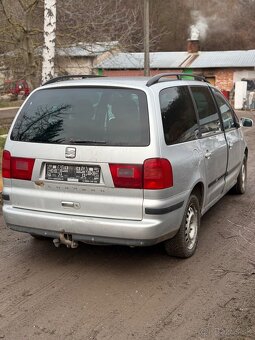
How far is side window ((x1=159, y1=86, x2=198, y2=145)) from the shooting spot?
414 centimetres

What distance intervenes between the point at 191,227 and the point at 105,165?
1.31 meters

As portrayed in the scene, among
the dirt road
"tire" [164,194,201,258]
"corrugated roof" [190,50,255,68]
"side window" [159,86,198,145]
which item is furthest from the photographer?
"corrugated roof" [190,50,255,68]

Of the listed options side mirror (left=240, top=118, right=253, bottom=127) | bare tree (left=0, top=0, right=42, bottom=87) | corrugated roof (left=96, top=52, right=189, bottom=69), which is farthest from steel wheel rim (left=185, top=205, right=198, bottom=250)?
corrugated roof (left=96, top=52, right=189, bottom=69)

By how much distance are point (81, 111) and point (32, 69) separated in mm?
11933

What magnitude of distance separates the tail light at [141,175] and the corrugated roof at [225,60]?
3203 cm

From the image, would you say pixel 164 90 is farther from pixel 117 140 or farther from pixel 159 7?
pixel 159 7

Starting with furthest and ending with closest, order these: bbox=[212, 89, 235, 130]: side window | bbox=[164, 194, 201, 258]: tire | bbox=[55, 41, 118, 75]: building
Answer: bbox=[55, 41, 118, 75]: building < bbox=[212, 89, 235, 130]: side window < bbox=[164, 194, 201, 258]: tire

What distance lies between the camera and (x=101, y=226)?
3.90 meters

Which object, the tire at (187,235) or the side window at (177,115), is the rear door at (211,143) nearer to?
the side window at (177,115)

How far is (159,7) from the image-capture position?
184 ft

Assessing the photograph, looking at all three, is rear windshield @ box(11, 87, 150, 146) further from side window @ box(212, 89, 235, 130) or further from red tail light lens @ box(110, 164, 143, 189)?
side window @ box(212, 89, 235, 130)

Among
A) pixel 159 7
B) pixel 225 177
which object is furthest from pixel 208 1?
pixel 225 177

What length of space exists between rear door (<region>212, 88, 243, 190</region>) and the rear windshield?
2.07m

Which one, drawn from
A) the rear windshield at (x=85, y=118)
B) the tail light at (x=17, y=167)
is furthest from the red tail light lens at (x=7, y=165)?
the rear windshield at (x=85, y=118)
